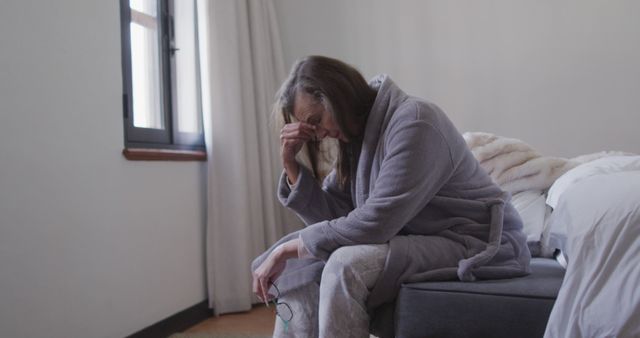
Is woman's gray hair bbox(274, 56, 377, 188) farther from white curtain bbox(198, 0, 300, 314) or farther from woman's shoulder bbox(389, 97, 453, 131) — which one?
white curtain bbox(198, 0, 300, 314)

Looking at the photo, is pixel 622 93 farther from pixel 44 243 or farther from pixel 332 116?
pixel 44 243

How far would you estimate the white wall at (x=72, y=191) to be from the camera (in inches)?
57.1

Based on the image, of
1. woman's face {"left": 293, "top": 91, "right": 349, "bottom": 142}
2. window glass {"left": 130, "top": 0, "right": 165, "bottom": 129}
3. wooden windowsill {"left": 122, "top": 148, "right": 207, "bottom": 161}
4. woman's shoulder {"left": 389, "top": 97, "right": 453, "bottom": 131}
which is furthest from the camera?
window glass {"left": 130, "top": 0, "right": 165, "bottom": 129}

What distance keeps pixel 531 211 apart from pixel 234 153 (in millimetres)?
1290

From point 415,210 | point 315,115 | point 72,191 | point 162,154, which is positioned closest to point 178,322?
point 162,154

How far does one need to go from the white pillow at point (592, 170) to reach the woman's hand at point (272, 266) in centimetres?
78

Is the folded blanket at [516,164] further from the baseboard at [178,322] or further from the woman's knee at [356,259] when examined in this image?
the baseboard at [178,322]

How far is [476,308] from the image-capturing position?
1.05 metres

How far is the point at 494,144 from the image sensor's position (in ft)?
5.94

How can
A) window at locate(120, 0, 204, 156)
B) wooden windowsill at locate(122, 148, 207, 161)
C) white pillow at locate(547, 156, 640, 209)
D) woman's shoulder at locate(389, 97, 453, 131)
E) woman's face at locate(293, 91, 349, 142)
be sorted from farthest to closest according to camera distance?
window at locate(120, 0, 204, 156)
wooden windowsill at locate(122, 148, 207, 161)
white pillow at locate(547, 156, 640, 209)
woman's face at locate(293, 91, 349, 142)
woman's shoulder at locate(389, 97, 453, 131)

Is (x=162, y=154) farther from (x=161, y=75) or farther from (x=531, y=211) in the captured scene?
(x=531, y=211)

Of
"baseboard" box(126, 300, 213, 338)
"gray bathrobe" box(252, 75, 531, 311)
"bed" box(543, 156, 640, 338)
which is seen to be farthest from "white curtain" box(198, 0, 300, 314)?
"bed" box(543, 156, 640, 338)

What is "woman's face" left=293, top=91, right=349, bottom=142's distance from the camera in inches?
49.8

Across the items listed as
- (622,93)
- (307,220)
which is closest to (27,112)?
(307,220)
